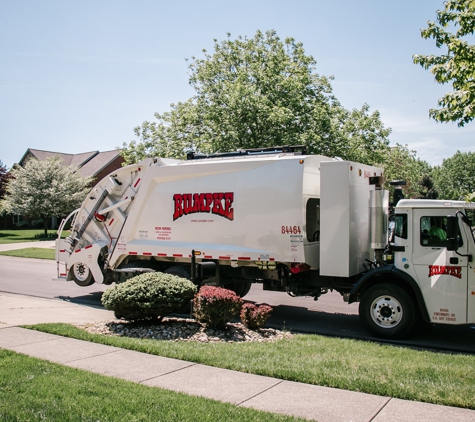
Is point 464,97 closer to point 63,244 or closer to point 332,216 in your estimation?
point 332,216

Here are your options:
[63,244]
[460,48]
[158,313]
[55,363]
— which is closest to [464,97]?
[460,48]

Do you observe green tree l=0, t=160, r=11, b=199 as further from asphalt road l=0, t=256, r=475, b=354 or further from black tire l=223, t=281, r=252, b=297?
black tire l=223, t=281, r=252, b=297

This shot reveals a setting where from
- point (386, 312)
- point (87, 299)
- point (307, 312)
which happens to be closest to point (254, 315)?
point (386, 312)

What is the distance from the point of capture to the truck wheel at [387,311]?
27.9 feet

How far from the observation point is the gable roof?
48744 millimetres

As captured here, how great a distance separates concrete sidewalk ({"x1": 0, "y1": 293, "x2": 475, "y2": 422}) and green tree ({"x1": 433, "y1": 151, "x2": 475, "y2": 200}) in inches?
3164

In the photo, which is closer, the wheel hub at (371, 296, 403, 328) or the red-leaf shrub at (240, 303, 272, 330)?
the red-leaf shrub at (240, 303, 272, 330)

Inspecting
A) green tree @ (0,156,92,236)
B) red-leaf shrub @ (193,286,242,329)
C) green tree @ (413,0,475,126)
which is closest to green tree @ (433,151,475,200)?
green tree @ (0,156,92,236)

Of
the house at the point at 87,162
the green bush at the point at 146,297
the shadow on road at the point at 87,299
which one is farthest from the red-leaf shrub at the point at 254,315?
the house at the point at 87,162

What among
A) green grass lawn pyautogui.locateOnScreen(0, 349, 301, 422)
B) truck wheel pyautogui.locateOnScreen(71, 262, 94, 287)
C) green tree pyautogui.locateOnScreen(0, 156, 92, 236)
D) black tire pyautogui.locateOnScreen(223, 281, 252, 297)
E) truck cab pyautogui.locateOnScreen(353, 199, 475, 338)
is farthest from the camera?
green tree pyautogui.locateOnScreen(0, 156, 92, 236)

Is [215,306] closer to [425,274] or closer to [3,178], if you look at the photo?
[425,274]

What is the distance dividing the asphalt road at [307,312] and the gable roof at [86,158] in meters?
31.1

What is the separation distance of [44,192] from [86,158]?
14975 mm

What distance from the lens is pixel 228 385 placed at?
218 inches
